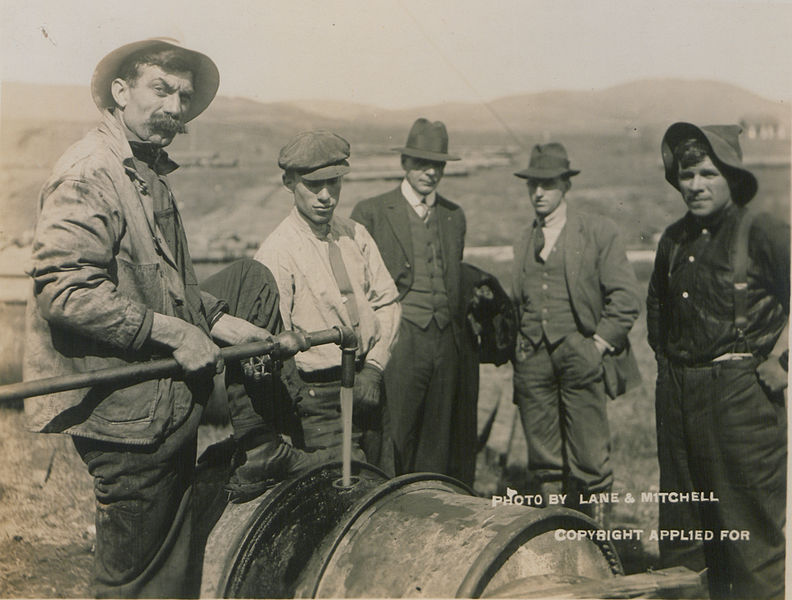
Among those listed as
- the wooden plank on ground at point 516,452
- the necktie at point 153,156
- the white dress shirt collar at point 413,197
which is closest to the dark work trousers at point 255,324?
the necktie at point 153,156

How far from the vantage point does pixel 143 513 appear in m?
3.54

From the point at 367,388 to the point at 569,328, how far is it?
1311 mm

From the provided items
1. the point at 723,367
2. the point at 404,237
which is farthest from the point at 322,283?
the point at 723,367

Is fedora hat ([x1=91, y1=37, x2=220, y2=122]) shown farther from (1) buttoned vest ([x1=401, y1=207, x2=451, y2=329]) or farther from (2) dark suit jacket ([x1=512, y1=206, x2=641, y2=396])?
(2) dark suit jacket ([x1=512, y1=206, x2=641, y2=396])

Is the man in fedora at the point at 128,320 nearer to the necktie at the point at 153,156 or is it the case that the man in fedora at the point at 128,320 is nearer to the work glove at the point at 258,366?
the necktie at the point at 153,156

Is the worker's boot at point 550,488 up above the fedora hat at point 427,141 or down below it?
below

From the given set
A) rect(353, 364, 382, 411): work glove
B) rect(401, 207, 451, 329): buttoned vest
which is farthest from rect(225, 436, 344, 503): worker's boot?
rect(401, 207, 451, 329): buttoned vest

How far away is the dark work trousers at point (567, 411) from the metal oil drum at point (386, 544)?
135 centimetres

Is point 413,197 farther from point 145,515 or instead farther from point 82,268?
point 145,515

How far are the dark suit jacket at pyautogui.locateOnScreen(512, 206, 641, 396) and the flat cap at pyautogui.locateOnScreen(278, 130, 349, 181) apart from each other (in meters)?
1.45

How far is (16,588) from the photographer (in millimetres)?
4312

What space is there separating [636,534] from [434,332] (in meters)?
1.67

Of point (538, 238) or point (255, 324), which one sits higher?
point (538, 238)

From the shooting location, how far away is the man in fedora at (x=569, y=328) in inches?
198
